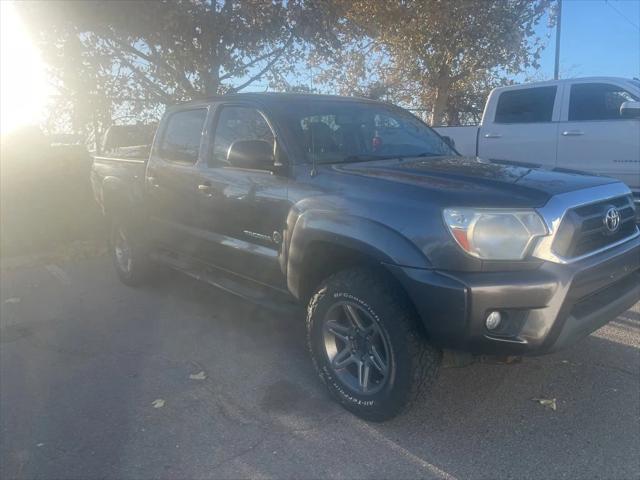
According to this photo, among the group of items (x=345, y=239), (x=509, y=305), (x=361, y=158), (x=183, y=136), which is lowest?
(x=509, y=305)

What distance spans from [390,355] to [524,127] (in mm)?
5552

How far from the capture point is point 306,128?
4.02 m

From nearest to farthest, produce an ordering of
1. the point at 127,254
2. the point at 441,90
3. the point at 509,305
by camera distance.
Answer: the point at 509,305
the point at 127,254
the point at 441,90

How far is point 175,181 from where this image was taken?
16.4 feet

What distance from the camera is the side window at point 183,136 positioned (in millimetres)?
4891

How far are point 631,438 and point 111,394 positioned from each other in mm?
3164

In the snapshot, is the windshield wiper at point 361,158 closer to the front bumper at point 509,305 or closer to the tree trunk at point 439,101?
the front bumper at point 509,305

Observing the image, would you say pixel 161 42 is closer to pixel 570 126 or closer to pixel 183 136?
pixel 183 136

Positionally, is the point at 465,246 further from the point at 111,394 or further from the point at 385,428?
the point at 111,394

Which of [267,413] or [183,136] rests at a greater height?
[183,136]

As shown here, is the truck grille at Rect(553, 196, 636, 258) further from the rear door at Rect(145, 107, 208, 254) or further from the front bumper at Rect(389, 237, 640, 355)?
the rear door at Rect(145, 107, 208, 254)

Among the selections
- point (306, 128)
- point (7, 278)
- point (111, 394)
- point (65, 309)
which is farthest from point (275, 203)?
point (7, 278)

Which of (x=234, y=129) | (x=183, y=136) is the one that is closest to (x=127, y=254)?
(x=183, y=136)

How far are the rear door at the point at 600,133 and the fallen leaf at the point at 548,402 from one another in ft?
14.1
